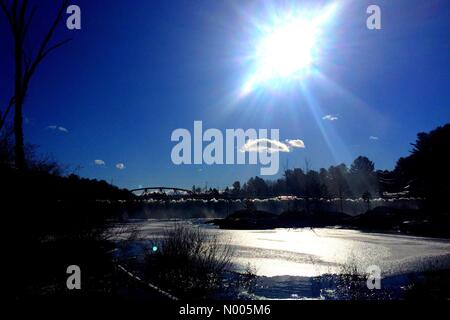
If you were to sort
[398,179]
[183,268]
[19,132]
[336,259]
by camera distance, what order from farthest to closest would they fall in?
1. [398,179]
2. [336,259]
3. [19,132]
4. [183,268]

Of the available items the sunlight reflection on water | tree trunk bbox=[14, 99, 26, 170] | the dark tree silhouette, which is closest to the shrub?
the sunlight reflection on water

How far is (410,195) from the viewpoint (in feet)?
211

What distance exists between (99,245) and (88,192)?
246 cm

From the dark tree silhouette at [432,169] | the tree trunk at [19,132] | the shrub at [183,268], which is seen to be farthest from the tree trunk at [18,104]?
the dark tree silhouette at [432,169]

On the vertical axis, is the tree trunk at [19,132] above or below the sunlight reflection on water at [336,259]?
above

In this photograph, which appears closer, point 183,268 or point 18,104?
point 183,268

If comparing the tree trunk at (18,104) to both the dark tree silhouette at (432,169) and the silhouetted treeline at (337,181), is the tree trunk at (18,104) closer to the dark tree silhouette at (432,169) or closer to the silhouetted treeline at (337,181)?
the dark tree silhouette at (432,169)

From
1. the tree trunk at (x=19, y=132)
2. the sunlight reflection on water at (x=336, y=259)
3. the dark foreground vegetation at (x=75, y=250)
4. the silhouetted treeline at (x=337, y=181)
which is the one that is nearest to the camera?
the dark foreground vegetation at (x=75, y=250)

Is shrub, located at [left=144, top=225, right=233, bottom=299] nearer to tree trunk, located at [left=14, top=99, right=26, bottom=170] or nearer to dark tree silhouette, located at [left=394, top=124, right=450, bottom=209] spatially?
tree trunk, located at [left=14, top=99, right=26, bottom=170]

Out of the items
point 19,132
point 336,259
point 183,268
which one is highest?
point 19,132

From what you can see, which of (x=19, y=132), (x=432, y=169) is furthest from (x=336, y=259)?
(x=432, y=169)

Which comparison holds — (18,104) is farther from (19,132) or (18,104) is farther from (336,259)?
(336,259)

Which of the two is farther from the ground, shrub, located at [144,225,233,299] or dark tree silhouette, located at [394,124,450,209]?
dark tree silhouette, located at [394,124,450,209]
